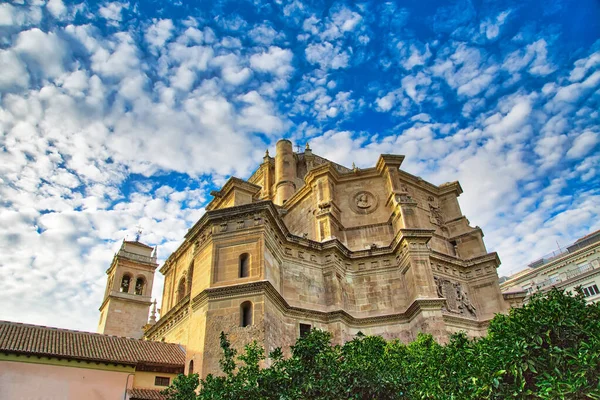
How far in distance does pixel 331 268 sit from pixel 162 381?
8559 mm

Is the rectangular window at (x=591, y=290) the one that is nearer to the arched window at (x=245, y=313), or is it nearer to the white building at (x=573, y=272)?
the white building at (x=573, y=272)

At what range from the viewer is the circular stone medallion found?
24531mm

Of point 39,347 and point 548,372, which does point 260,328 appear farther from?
point 548,372

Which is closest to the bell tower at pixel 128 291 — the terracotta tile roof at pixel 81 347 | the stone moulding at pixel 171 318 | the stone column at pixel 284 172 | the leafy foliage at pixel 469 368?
the stone moulding at pixel 171 318

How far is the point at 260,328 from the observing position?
1520cm

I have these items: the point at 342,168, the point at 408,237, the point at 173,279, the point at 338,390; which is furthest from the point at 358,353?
the point at 342,168

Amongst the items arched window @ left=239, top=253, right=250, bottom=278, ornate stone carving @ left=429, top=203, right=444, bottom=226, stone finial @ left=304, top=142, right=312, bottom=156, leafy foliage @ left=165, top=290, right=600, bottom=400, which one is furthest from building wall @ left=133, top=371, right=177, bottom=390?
stone finial @ left=304, top=142, right=312, bottom=156

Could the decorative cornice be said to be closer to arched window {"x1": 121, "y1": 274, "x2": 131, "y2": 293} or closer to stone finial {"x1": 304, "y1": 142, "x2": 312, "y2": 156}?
stone finial {"x1": 304, "y1": 142, "x2": 312, "y2": 156}

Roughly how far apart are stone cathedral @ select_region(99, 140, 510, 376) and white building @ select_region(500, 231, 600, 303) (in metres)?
17.2

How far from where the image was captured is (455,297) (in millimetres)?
21281

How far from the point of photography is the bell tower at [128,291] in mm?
32094

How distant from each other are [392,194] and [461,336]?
13.8 metres

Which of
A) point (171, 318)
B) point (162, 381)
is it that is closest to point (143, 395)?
point (162, 381)

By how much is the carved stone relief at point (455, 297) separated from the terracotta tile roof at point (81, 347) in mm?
12294
